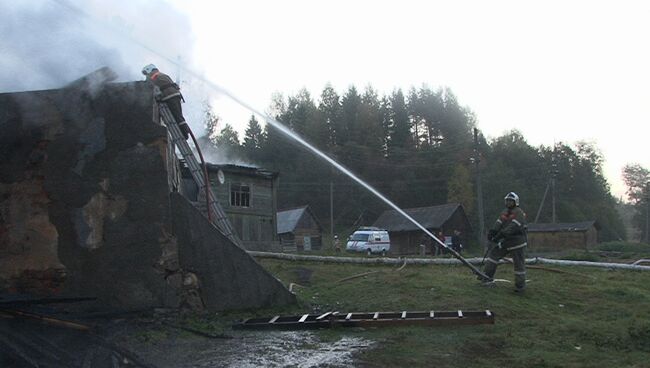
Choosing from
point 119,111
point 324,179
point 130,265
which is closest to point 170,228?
point 130,265

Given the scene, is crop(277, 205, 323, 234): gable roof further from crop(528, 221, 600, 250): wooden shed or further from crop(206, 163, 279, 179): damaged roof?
crop(528, 221, 600, 250): wooden shed

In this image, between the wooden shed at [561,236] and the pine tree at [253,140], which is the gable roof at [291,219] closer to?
the pine tree at [253,140]

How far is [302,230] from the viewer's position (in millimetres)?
51062

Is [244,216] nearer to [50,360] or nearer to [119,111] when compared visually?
[119,111]

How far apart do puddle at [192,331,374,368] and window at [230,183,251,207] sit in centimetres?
2590

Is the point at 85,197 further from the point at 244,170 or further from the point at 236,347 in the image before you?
the point at 244,170

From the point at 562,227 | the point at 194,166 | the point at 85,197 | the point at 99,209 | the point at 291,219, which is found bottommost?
the point at 99,209

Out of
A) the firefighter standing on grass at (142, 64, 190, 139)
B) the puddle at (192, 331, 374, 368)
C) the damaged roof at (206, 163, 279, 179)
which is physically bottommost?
the puddle at (192, 331, 374, 368)

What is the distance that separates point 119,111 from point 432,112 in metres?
69.7

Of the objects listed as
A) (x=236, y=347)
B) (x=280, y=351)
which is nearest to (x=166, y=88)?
(x=236, y=347)

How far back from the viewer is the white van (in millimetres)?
38438

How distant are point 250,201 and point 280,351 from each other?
27425 millimetres

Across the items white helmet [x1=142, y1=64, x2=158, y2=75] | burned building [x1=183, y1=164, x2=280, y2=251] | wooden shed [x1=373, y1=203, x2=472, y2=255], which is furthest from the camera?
wooden shed [x1=373, y1=203, x2=472, y2=255]

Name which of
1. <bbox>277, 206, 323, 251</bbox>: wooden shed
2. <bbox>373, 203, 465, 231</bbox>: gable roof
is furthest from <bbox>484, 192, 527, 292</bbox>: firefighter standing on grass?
<bbox>277, 206, 323, 251</bbox>: wooden shed
